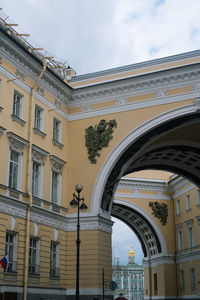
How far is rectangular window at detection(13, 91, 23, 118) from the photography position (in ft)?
65.8

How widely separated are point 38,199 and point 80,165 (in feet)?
12.1

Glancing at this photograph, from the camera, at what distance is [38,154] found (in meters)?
20.9

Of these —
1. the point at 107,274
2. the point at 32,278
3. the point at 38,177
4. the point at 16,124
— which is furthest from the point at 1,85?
the point at 107,274

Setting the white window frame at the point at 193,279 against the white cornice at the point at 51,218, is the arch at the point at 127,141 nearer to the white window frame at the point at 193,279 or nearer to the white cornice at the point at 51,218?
the white cornice at the point at 51,218

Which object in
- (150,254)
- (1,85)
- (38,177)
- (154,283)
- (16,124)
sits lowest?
(154,283)

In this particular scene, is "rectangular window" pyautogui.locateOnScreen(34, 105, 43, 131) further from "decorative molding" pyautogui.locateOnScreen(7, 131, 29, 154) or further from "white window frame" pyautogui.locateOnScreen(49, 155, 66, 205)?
"decorative molding" pyautogui.locateOnScreen(7, 131, 29, 154)

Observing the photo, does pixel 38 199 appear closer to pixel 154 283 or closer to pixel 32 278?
pixel 32 278

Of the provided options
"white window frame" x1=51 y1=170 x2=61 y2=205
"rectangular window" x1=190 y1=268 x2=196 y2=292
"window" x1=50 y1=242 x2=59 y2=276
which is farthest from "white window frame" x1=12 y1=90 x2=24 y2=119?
"rectangular window" x1=190 y1=268 x2=196 y2=292

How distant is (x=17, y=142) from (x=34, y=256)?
5.23 m

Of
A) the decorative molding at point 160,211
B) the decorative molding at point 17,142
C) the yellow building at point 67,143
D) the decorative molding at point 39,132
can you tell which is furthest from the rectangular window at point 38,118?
the decorative molding at point 160,211

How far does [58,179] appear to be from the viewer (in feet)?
74.2

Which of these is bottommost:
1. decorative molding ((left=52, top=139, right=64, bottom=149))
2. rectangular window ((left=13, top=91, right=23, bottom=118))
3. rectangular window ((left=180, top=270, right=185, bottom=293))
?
rectangular window ((left=180, top=270, right=185, bottom=293))

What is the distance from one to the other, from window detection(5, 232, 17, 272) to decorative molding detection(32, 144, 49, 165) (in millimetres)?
3950

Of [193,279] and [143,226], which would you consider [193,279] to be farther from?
[143,226]
